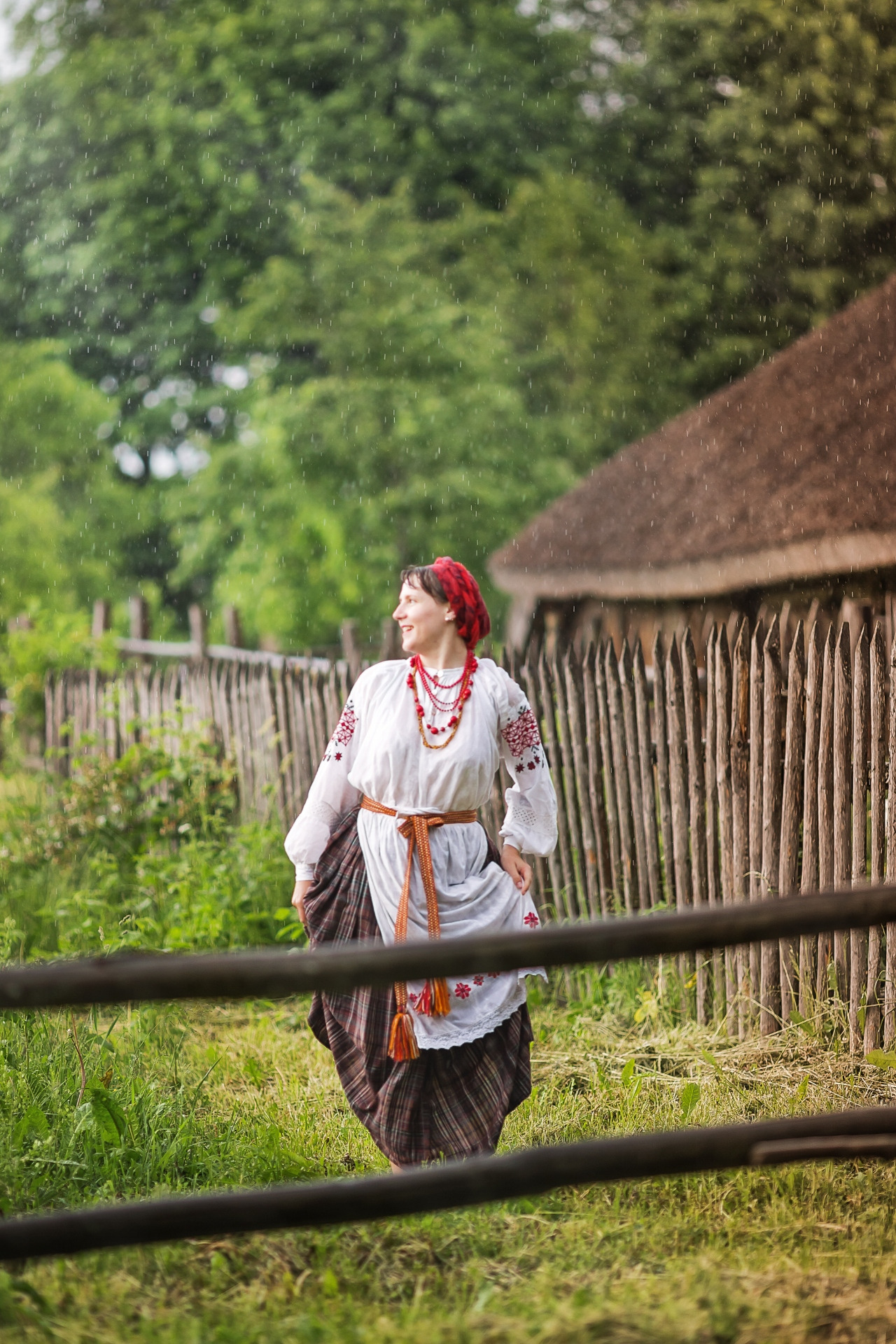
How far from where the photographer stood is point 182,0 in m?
21.8

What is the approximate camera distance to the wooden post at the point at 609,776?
16.4 feet

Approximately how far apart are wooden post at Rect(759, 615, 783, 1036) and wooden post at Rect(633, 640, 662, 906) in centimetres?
55

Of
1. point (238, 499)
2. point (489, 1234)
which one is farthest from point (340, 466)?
point (489, 1234)

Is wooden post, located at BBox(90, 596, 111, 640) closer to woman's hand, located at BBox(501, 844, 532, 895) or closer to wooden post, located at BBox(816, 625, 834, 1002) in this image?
wooden post, located at BBox(816, 625, 834, 1002)

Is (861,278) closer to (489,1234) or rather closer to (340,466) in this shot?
(340,466)

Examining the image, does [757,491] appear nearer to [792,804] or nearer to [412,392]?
[792,804]

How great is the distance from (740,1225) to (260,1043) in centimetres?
225

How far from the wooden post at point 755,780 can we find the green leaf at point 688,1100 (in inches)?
31.0

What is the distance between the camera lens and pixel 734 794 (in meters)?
4.47

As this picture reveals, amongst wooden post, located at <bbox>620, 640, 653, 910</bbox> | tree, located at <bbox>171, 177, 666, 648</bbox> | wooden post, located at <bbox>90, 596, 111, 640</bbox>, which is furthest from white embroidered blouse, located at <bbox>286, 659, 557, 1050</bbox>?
tree, located at <bbox>171, 177, 666, 648</bbox>

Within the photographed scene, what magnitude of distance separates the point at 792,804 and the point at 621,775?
840mm

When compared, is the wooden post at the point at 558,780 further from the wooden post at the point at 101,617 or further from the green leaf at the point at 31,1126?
the wooden post at the point at 101,617

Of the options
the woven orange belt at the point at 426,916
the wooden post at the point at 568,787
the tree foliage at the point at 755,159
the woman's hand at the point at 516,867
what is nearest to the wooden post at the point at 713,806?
the wooden post at the point at 568,787

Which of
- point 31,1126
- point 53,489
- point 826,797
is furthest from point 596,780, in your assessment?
point 53,489
